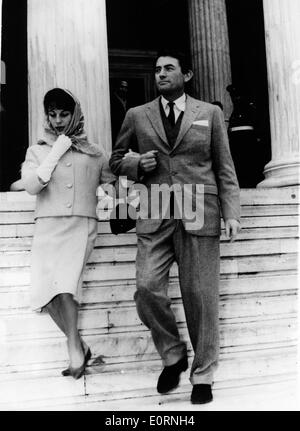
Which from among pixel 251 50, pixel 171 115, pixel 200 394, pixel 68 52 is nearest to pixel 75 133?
pixel 171 115

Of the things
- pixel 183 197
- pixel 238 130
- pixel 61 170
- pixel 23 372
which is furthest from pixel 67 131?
pixel 238 130

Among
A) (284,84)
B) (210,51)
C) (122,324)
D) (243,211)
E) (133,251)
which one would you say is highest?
(210,51)

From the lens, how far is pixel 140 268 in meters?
3.54

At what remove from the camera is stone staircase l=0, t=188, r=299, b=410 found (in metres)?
3.84

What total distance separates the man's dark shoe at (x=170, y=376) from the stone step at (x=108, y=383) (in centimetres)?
8

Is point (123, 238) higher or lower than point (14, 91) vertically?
lower

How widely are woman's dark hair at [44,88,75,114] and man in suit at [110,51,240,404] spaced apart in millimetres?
443

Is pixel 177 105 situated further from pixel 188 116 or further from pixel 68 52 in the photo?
pixel 68 52

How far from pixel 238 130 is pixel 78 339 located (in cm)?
589

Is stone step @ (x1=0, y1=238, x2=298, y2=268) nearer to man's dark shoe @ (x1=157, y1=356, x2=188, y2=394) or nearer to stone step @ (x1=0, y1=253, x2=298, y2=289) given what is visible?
stone step @ (x1=0, y1=253, x2=298, y2=289)

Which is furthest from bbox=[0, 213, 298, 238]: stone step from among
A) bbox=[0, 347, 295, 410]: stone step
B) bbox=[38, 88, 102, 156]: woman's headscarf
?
bbox=[0, 347, 295, 410]: stone step

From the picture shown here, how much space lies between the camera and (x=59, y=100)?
388cm

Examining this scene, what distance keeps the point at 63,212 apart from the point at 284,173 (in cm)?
419

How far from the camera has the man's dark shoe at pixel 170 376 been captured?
365 cm
